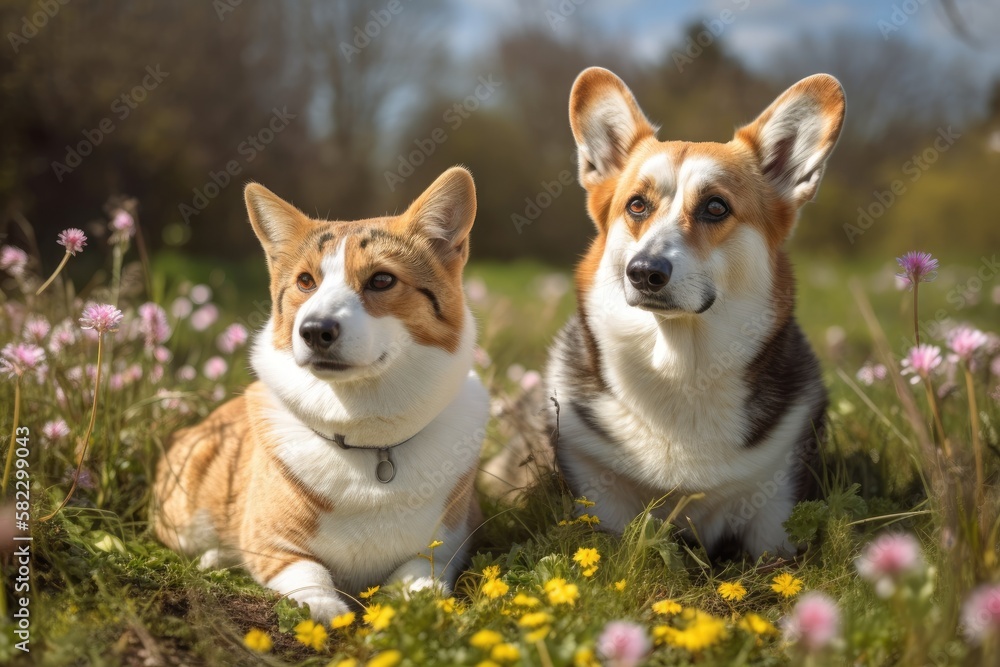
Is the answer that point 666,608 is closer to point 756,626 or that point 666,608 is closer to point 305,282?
point 756,626

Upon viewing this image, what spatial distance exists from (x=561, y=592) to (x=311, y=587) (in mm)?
889

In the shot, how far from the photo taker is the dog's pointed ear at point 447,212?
301 centimetres

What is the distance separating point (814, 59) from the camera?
1662 centimetres

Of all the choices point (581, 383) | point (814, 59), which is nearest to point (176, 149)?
point (581, 383)

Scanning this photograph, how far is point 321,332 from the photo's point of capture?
254cm

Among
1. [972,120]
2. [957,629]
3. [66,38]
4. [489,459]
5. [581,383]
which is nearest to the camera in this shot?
[957,629]

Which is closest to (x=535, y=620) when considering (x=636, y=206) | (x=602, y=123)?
(x=636, y=206)

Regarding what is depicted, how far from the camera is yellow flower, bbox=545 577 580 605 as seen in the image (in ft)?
8.04

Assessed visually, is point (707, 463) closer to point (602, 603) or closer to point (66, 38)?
point (602, 603)

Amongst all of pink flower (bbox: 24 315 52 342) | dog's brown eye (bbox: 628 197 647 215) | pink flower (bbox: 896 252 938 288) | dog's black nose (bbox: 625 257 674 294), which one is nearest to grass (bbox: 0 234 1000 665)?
pink flower (bbox: 24 315 52 342)

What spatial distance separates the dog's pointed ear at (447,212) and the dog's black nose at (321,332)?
64 cm

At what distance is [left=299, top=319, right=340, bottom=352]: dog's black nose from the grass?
2.69 ft

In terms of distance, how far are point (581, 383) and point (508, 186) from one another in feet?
45.6

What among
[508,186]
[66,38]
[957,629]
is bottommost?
[508,186]
